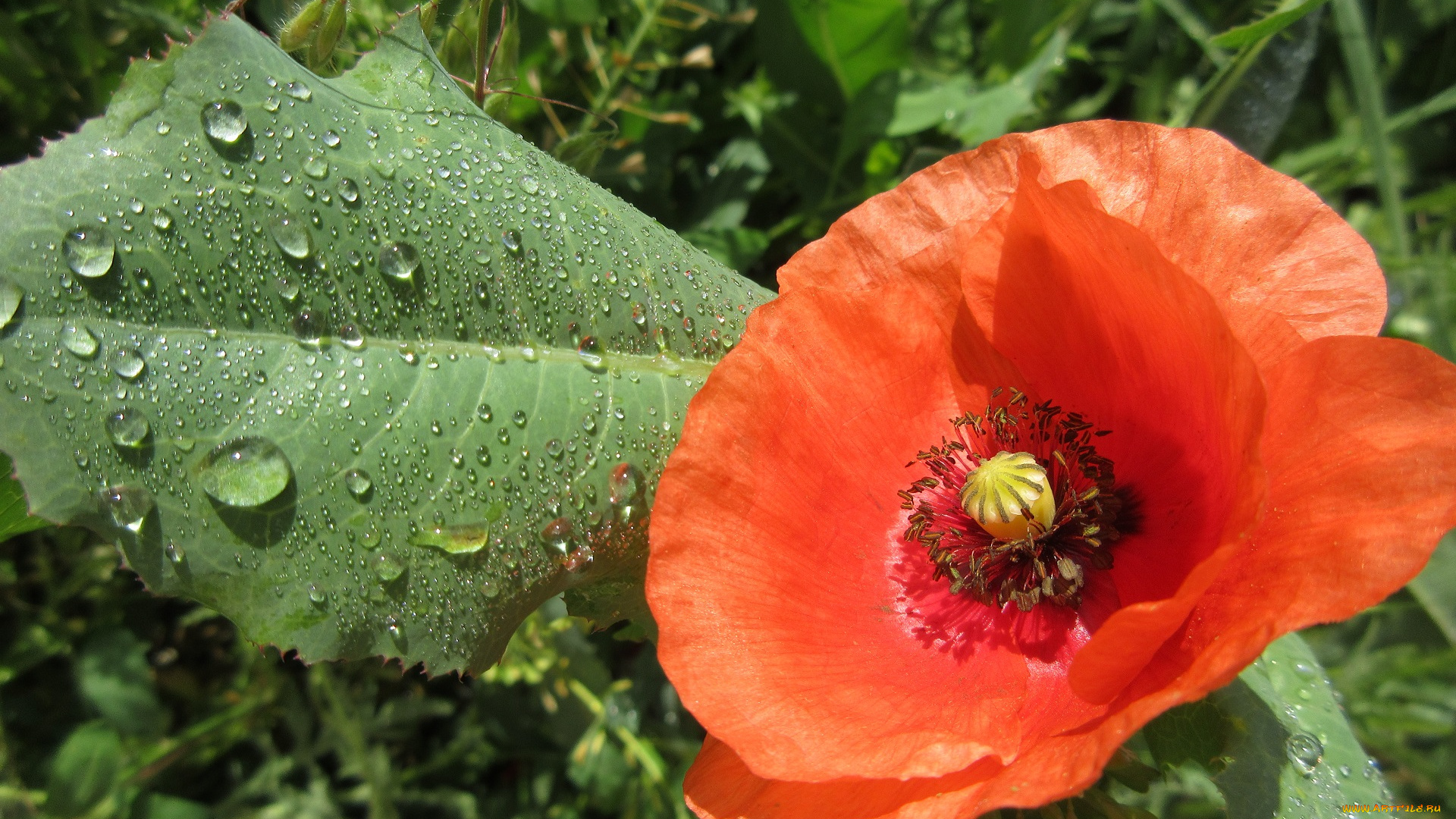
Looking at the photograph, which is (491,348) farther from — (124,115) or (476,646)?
(124,115)

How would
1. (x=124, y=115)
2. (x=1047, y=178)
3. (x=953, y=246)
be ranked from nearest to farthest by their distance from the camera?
(x=124, y=115), (x=1047, y=178), (x=953, y=246)

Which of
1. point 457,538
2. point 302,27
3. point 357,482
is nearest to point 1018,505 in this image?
point 457,538

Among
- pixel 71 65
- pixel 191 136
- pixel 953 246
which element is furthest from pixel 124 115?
pixel 71 65

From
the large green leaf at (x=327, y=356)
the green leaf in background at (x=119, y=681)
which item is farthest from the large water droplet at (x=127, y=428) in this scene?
the green leaf in background at (x=119, y=681)

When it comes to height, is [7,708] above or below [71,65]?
below

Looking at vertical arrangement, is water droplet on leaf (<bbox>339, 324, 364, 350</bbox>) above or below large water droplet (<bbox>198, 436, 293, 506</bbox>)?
above

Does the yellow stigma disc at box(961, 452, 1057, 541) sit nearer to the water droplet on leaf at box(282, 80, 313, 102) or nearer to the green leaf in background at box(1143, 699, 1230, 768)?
the green leaf in background at box(1143, 699, 1230, 768)

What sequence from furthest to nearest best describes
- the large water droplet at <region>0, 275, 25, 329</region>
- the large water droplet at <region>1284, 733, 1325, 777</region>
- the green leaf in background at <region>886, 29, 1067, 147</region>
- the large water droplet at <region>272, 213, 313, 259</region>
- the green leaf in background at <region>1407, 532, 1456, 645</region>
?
the green leaf in background at <region>1407, 532, 1456, 645</region>, the green leaf in background at <region>886, 29, 1067, 147</region>, the large water droplet at <region>1284, 733, 1325, 777</region>, the large water droplet at <region>272, 213, 313, 259</region>, the large water droplet at <region>0, 275, 25, 329</region>

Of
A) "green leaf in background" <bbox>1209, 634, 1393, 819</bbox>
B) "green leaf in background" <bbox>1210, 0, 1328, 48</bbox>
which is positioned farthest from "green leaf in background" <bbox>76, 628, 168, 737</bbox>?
"green leaf in background" <bbox>1210, 0, 1328, 48</bbox>
